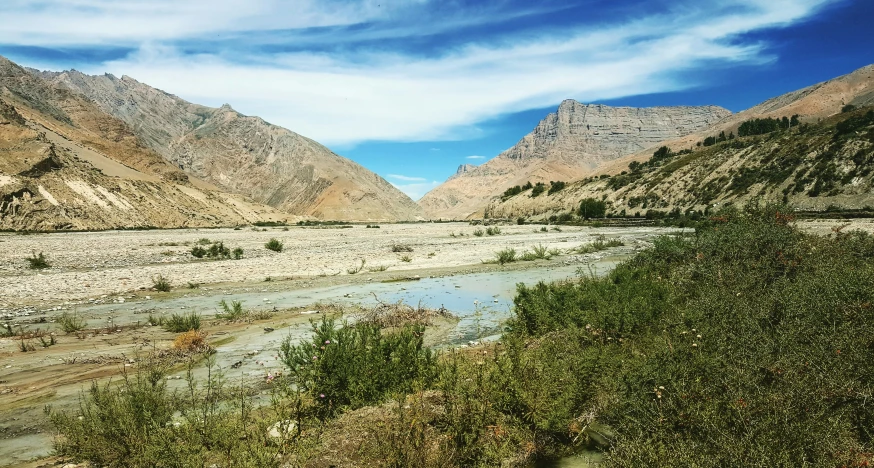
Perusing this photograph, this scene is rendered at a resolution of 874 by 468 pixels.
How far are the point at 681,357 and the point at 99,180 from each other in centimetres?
9400

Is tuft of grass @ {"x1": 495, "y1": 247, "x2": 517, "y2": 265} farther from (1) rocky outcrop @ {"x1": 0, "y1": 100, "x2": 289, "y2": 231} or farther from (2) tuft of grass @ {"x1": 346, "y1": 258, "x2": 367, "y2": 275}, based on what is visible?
(1) rocky outcrop @ {"x1": 0, "y1": 100, "x2": 289, "y2": 231}

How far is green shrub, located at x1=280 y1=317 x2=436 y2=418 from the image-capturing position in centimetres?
587

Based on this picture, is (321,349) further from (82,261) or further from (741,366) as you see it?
(82,261)

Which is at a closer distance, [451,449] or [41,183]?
[451,449]

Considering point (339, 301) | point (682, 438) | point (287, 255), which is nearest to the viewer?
point (682, 438)

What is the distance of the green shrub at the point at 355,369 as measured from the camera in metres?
5.87

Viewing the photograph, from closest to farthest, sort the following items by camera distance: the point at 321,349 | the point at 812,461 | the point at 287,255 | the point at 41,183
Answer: the point at 812,461
the point at 321,349
the point at 287,255
the point at 41,183

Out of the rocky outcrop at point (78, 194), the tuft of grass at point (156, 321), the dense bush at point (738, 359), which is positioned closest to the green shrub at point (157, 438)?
the dense bush at point (738, 359)

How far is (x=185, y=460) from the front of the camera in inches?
175

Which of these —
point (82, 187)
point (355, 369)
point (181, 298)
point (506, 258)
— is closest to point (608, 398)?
point (355, 369)

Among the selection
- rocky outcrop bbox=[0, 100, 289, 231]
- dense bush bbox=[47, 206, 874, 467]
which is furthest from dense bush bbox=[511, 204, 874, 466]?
rocky outcrop bbox=[0, 100, 289, 231]

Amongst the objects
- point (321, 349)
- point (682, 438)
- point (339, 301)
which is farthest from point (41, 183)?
point (682, 438)

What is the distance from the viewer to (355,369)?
6008 millimetres

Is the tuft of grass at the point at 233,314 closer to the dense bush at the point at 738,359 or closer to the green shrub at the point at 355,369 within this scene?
the green shrub at the point at 355,369
